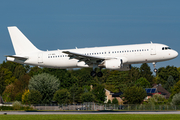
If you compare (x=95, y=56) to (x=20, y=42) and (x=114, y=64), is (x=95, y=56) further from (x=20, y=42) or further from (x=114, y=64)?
(x=20, y=42)

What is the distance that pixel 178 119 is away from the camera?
1593 inches

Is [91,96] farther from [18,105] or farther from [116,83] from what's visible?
[116,83]

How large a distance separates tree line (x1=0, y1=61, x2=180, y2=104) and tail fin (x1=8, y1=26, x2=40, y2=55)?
16.6 meters

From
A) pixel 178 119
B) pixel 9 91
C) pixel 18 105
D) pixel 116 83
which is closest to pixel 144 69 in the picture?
pixel 116 83

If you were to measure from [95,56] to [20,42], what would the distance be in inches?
635

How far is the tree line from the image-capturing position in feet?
334

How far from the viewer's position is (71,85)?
5084 inches

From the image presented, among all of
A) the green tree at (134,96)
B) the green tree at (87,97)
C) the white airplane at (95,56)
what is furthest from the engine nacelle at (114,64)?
the green tree at (134,96)

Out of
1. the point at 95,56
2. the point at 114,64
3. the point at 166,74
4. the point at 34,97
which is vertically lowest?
the point at 34,97

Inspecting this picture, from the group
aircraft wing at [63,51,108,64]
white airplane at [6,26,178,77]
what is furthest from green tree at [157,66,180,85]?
aircraft wing at [63,51,108,64]

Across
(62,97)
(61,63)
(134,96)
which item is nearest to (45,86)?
(62,97)

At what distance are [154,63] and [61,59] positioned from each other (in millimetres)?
16179

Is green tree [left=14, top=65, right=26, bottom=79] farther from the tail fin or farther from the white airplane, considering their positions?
the white airplane

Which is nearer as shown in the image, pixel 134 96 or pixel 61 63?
pixel 61 63
